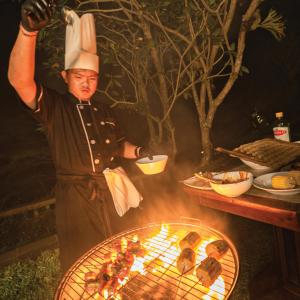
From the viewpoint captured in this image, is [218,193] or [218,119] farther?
[218,119]

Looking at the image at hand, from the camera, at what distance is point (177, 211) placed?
14.9ft

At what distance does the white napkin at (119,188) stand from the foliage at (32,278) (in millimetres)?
1757

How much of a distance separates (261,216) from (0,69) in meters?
8.32

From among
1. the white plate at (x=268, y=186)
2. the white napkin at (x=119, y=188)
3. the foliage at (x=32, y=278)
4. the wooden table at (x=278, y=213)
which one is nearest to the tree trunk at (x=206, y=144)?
the white napkin at (x=119, y=188)

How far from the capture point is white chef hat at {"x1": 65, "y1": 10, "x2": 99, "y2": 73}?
9.57 feet

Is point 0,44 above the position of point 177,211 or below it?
above

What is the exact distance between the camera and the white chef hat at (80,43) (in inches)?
115

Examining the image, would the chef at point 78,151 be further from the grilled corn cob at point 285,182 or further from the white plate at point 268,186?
the grilled corn cob at point 285,182

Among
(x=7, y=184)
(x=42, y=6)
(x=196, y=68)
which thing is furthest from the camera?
(x=7, y=184)

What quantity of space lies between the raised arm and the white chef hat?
62 cm

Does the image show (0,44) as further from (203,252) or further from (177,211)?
(203,252)

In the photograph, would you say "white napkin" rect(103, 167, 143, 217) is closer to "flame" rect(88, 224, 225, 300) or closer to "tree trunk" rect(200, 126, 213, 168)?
"flame" rect(88, 224, 225, 300)

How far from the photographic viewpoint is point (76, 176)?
9.82 feet

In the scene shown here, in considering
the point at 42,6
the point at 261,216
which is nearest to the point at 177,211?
the point at 261,216
